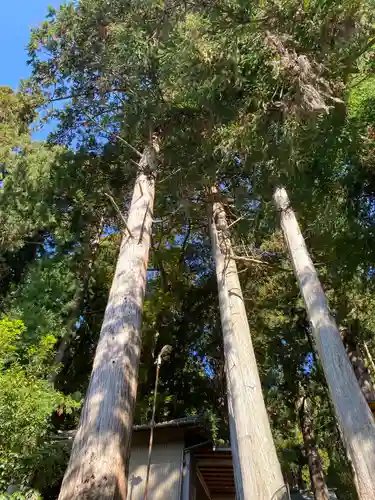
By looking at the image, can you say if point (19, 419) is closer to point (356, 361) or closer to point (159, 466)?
point (159, 466)

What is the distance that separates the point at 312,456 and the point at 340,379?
344 inches

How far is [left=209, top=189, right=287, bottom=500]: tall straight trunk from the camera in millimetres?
3971

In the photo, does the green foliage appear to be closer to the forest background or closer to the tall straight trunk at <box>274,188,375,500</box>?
the forest background

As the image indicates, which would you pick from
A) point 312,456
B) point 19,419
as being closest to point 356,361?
point 312,456

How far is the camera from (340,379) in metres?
4.87

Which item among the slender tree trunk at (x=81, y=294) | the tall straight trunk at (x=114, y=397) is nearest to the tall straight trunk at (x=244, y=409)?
the tall straight trunk at (x=114, y=397)

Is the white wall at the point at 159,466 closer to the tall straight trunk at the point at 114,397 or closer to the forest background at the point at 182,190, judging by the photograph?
the forest background at the point at 182,190

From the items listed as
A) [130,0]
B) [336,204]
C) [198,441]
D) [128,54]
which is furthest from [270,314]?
[130,0]

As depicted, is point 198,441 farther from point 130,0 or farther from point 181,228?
point 130,0

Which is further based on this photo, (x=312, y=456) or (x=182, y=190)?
(x=312, y=456)

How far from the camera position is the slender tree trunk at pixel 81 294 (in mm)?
9000

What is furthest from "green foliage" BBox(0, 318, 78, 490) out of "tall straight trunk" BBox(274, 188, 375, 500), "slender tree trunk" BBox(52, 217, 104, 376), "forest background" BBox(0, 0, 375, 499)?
"tall straight trunk" BBox(274, 188, 375, 500)

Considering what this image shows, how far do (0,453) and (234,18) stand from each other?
21.6 ft

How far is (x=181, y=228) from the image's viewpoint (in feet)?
37.2
